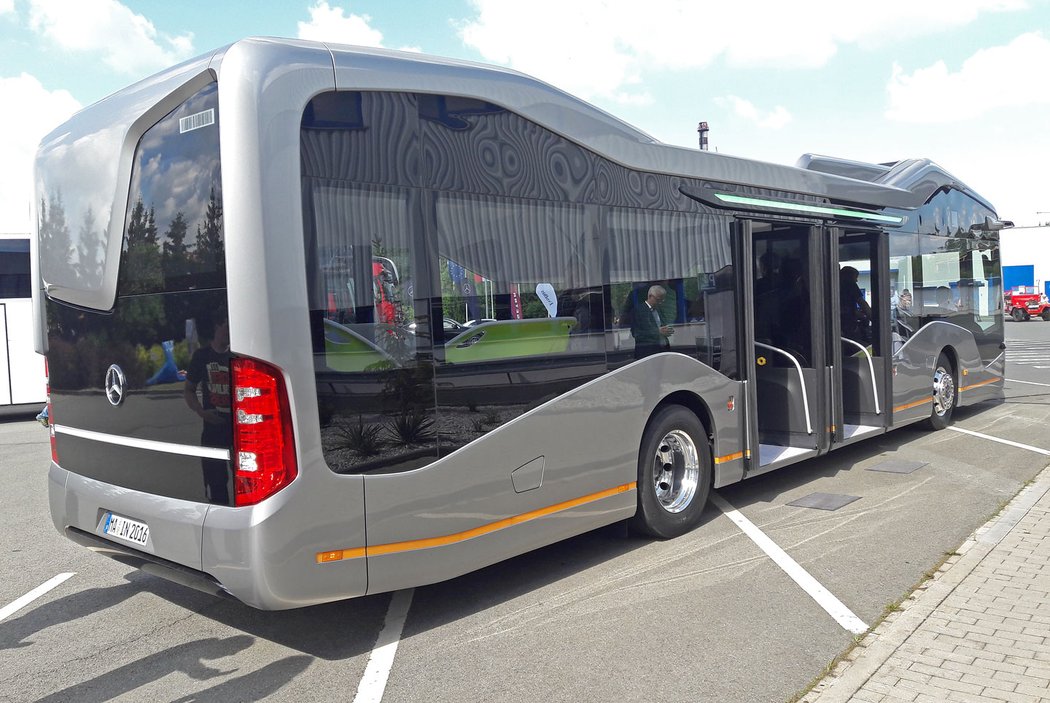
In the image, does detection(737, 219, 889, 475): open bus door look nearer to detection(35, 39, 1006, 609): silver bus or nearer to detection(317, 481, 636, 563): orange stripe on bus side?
detection(35, 39, 1006, 609): silver bus

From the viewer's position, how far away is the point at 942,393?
10.9 metres

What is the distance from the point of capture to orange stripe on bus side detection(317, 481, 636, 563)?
14.3 ft

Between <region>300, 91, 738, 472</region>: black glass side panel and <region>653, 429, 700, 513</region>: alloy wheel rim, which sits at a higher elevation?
<region>300, 91, 738, 472</region>: black glass side panel

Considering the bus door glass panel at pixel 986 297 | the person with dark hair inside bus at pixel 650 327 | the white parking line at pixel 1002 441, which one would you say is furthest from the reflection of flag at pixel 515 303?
the bus door glass panel at pixel 986 297

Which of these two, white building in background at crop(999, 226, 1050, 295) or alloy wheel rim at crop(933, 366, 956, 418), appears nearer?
alloy wheel rim at crop(933, 366, 956, 418)

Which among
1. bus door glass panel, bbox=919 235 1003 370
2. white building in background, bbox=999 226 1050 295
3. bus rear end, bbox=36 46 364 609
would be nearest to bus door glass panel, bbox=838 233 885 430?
bus door glass panel, bbox=919 235 1003 370

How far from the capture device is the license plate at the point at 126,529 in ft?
15.1

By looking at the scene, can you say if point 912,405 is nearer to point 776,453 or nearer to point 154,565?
point 776,453

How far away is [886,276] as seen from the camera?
9477 millimetres

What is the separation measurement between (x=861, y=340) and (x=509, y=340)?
550cm

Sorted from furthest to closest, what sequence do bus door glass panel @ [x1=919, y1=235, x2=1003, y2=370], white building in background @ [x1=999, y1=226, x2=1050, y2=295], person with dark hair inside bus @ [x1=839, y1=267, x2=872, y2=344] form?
1. white building in background @ [x1=999, y1=226, x2=1050, y2=295]
2. bus door glass panel @ [x1=919, y1=235, x2=1003, y2=370]
3. person with dark hair inside bus @ [x1=839, y1=267, x2=872, y2=344]

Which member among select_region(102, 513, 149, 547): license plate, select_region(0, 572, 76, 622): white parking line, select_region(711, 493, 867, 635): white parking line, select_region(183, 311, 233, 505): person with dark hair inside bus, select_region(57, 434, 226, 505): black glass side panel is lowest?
select_region(711, 493, 867, 635): white parking line

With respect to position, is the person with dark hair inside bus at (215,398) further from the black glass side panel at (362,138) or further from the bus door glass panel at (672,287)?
the bus door glass panel at (672,287)

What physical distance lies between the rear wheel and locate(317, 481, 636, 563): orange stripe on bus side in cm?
639
